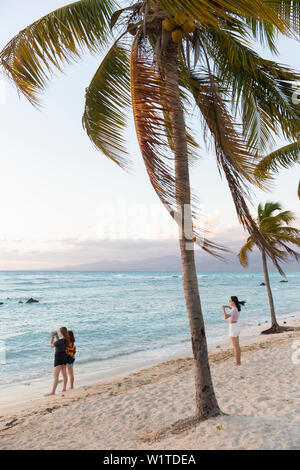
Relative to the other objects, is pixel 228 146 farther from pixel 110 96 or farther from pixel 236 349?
pixel 236 349

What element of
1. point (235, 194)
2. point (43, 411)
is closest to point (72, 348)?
point (43, 411)

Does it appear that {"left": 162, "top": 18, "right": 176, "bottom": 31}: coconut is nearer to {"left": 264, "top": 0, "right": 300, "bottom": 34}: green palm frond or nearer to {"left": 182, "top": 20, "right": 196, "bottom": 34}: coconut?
{"left": 182, "top": 20, "right": 196, "bottom": 34}: coconut

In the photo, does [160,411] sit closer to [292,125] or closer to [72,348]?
[72,348]

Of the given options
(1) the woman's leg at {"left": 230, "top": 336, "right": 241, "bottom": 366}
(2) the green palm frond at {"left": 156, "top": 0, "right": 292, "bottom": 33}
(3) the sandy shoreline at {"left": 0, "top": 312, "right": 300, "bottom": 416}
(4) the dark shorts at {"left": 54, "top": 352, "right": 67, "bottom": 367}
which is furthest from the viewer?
(3) the sandy shoreline at {"left": 0, "top": 312, "right": 300, "bottom": 416}

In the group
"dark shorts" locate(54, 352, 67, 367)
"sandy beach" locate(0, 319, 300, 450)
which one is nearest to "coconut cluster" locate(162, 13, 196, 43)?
"sandy beach" locate(0, 319, 300, 450)

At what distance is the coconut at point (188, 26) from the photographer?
477 cm

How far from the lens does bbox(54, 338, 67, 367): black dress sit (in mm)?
9133

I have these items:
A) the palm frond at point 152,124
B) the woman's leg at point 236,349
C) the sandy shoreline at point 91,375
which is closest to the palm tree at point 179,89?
the palm frond at point 152,124

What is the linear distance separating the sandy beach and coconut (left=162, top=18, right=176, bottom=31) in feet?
18.2

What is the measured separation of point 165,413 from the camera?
6543mm

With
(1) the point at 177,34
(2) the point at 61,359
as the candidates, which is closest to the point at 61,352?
(2) the point at 61,359

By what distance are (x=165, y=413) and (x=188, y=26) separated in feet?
20.8

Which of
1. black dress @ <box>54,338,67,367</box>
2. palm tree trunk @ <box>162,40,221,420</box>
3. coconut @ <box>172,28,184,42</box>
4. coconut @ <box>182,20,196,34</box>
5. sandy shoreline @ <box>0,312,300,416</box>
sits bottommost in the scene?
sandy shoreline @ <box>0,312,300,416</box>

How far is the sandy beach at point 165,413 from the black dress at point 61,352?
82 centimetres
